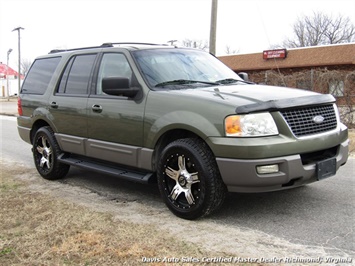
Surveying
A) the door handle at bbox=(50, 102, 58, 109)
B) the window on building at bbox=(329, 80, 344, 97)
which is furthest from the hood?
the window on building at bbox=(329, 80, 344, 97)

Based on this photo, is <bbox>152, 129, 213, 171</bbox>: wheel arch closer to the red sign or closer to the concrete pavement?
the concrete pavement

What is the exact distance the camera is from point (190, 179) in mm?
→ 4219

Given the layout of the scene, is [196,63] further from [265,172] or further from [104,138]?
[265,172]

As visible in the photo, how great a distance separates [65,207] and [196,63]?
2.42m

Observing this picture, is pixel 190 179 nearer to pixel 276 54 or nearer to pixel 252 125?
pixel 252 125

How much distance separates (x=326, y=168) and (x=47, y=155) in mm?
4150

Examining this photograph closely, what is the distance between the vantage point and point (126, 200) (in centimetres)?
514

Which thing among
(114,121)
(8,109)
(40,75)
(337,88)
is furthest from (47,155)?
(8,109)

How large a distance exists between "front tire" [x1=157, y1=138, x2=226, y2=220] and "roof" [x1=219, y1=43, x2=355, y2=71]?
20.8 meters

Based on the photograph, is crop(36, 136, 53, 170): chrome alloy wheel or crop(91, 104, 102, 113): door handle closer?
crop(91, 104, 102, 113): door handle

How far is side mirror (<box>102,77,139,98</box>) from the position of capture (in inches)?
180

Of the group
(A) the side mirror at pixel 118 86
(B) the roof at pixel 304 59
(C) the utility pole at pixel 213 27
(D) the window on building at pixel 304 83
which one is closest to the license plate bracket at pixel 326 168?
(A) the side mirror at pixel 118 86

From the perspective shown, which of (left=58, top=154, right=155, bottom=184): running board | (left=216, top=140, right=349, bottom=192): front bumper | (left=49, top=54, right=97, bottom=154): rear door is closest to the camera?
(left=216, top=140, right=349, bottom=192): front bumper

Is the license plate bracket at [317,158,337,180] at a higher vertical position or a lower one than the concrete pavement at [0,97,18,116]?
higher
